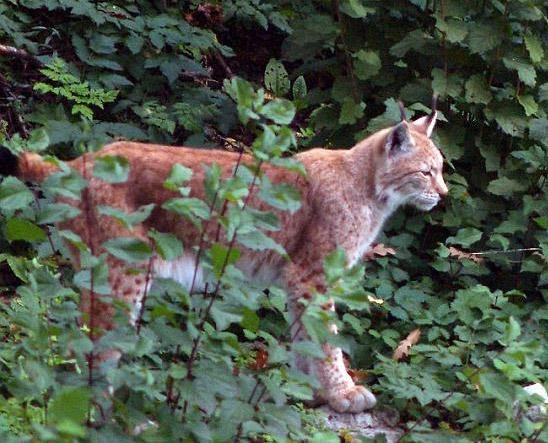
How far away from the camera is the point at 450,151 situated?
7020mm

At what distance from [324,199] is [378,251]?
1.04 m

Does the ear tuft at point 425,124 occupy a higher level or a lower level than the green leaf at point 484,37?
lower

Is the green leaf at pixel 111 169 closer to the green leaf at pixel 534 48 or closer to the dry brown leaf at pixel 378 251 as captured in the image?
the dry brown leaf at pixel 378 251

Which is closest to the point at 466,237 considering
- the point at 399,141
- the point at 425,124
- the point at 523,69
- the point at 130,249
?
the point at 425,124

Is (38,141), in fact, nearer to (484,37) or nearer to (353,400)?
(353,400)

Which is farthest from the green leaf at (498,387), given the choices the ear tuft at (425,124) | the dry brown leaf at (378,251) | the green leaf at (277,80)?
the green leaf at (277,80)

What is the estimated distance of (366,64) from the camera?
279 inches

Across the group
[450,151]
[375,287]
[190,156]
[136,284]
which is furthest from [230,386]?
[450,151]

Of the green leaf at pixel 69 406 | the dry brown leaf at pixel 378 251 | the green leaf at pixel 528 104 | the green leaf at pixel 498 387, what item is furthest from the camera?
the green leaf at pixel 528 104

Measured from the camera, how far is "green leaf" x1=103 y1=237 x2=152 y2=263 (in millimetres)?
3240

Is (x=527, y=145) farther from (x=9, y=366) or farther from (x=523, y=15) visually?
(x=9, y=366)

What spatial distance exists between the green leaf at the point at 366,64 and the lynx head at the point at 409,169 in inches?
40.7

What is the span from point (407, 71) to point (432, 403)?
265 cm

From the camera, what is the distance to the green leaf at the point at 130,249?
324 centimetres
